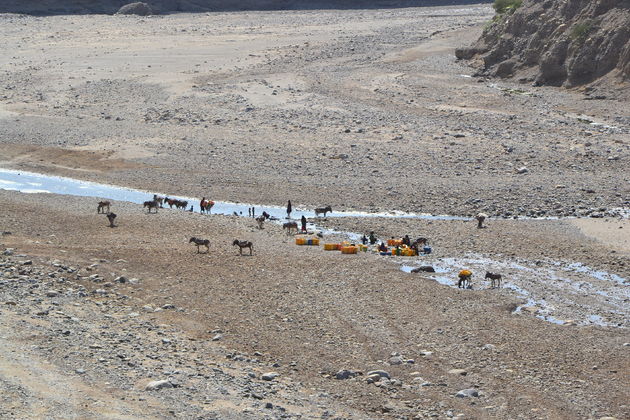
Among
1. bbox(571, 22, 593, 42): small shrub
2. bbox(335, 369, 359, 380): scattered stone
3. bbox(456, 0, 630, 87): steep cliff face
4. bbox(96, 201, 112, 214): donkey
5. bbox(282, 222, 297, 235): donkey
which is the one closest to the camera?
bbox(335, 369, 359, 380): scattered stone

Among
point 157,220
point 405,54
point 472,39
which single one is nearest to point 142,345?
point 157,220

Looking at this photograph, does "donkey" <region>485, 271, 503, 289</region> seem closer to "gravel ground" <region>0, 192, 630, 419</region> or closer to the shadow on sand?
"gravel ground" <region>0, 192, 630, 419</region>

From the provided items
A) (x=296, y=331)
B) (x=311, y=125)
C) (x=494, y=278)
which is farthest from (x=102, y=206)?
(x=311, y=125)

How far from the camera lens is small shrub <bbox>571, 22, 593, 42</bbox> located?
54.2 meters

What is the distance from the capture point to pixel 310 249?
28516 mm

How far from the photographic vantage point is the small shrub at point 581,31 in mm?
54156

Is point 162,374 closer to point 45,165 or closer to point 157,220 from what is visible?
point 157,220

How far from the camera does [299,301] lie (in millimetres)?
23453

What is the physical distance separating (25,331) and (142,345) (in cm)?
212

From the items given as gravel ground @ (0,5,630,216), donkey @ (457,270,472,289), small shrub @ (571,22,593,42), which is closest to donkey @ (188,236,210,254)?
donkey @ (457,270,472,289)

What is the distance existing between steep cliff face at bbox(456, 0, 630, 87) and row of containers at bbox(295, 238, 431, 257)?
88.0 ft

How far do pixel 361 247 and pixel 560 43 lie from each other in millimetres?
31008

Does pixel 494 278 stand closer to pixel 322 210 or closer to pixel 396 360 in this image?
pixel 396 360

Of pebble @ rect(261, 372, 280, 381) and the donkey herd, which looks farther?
the donkey herd
